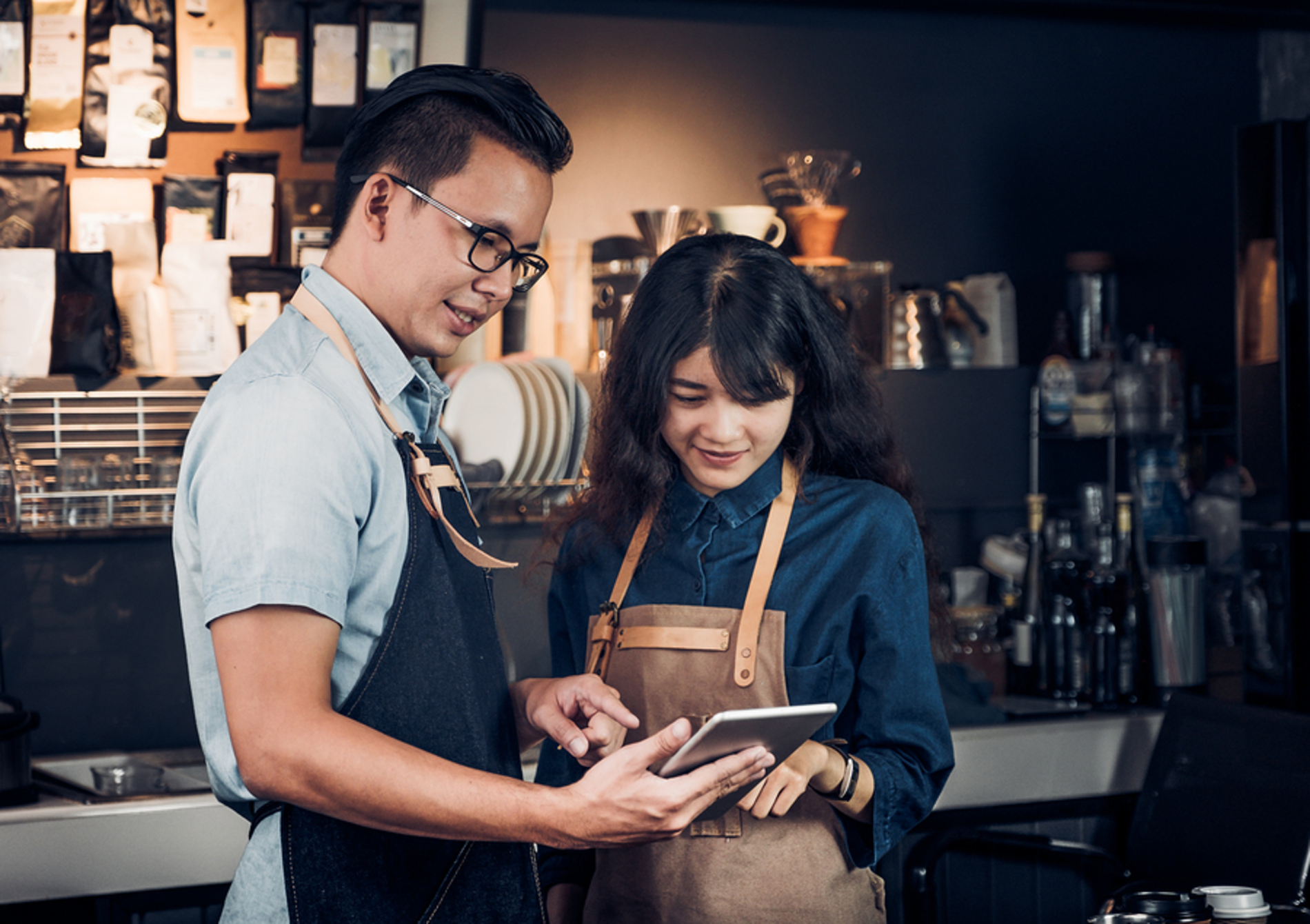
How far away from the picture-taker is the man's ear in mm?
1188

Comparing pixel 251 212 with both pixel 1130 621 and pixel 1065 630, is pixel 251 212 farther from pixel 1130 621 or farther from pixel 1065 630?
pixel 1130 621

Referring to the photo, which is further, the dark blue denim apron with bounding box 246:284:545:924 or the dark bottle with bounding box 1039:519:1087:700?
the dark bottle with bounding box 1039:519:1087:700

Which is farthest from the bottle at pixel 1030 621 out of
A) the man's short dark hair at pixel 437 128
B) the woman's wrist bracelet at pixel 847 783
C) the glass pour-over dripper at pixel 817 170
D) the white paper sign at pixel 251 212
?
the man's short dark hair at pixel 437 128

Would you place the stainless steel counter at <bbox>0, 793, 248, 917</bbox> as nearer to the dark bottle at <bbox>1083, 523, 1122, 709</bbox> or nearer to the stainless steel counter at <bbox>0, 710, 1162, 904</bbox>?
the stainless steel counter at <bbox>0, 710, 1162, 904</bbox>

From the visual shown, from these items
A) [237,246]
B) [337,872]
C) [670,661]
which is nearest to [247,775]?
[337,872]

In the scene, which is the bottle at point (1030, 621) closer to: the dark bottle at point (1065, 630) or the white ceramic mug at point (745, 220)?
the dark bottle at point (1065, 630)

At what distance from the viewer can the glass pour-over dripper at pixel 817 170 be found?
3047 mm

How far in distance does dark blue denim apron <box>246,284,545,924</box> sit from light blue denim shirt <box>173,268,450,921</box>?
0.07 ft

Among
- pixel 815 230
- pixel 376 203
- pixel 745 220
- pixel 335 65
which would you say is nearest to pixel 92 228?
pixel 335 65

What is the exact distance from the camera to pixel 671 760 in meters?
1.09

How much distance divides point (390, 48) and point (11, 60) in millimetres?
754

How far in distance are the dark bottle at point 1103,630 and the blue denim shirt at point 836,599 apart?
1.41 m

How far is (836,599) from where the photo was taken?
1.58 meters

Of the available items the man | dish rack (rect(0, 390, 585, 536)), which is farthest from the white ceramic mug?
the man
